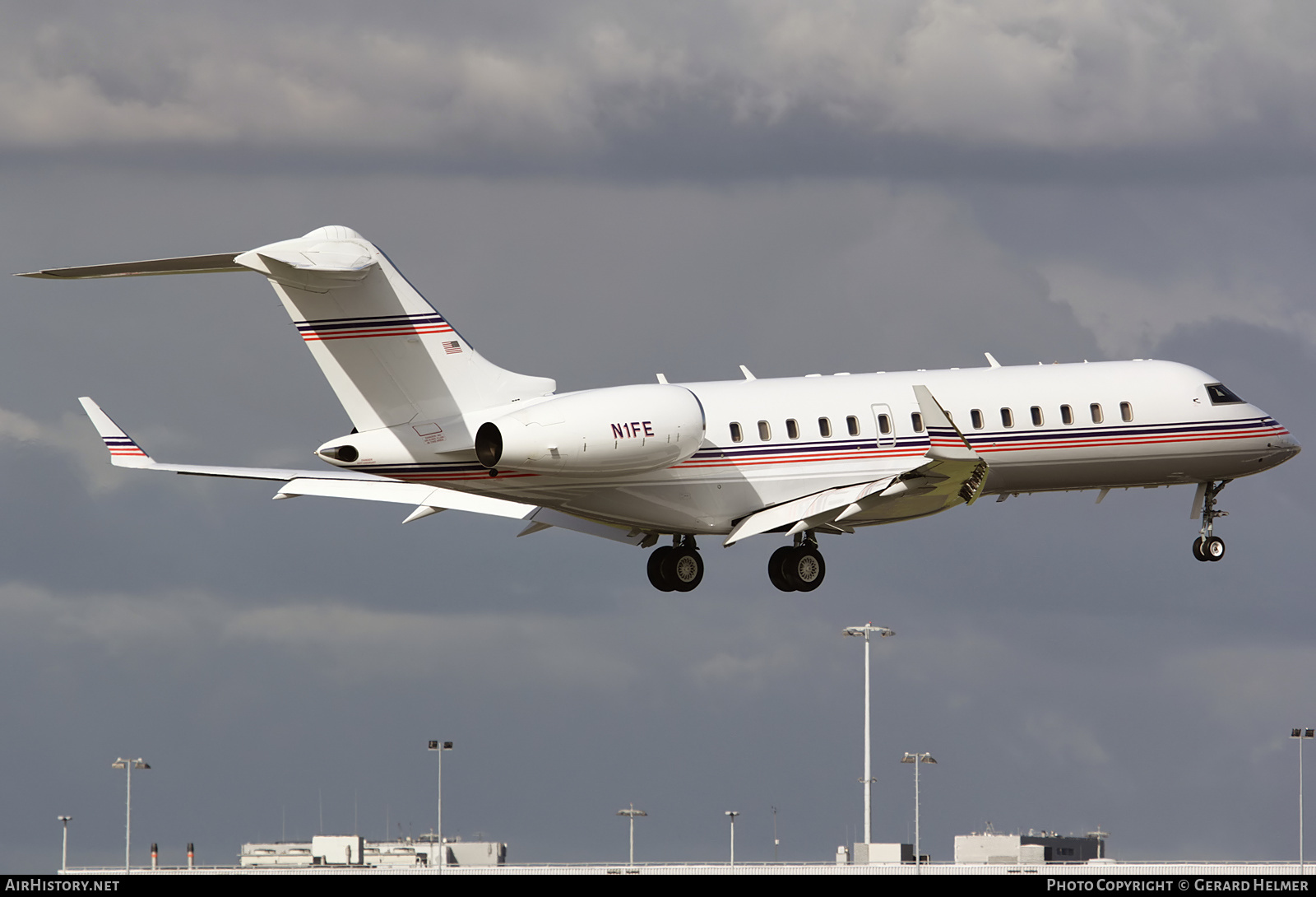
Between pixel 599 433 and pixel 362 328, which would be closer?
pixel 362 328

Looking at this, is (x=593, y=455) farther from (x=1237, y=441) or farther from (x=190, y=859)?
(x=190, y=859)

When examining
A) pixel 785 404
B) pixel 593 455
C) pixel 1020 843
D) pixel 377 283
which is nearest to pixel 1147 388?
pixel 785 404

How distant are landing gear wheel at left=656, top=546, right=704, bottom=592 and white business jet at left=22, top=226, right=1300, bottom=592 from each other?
4 cm

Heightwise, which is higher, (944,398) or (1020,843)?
(944,398)

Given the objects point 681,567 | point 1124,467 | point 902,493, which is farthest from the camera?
point 1124,467

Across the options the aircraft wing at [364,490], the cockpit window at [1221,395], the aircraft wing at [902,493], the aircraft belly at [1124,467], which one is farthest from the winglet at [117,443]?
the cockpit window at [1221,395]

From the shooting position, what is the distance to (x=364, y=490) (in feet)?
143

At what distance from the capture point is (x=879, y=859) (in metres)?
97.6

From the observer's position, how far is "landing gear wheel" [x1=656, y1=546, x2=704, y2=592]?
4441 cm

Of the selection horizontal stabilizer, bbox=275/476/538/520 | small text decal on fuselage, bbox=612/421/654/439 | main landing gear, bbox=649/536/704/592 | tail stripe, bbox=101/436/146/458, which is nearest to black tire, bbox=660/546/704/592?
main landing gear, bbox=649/536/704/592

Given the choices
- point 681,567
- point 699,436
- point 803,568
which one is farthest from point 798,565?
point 699,436

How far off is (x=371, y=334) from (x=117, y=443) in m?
7.95

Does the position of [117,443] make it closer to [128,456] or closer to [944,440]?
[128,456]
